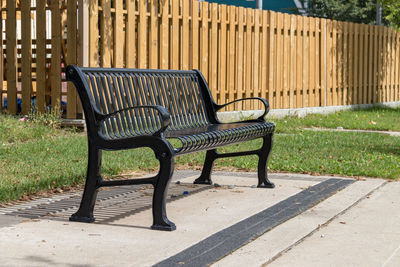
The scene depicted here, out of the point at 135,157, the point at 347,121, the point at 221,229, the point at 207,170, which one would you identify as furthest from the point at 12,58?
the point at 221,229

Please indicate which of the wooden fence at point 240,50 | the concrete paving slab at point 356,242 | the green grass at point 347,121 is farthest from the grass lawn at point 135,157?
the concrete paving slab at point 356,242

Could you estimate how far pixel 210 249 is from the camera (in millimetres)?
4898

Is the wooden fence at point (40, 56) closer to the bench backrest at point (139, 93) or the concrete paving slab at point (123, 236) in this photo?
the bench backrest at point (139, 93)

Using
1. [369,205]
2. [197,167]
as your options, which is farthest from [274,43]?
[369,205]

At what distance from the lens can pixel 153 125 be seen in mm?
7086

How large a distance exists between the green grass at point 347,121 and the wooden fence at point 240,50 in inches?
27.9

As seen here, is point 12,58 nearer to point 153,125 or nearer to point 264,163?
point 153,125

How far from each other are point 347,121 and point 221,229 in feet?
35.1

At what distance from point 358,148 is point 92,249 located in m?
6.46

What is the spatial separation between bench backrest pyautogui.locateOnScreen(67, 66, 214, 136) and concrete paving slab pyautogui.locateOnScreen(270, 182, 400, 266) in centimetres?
184

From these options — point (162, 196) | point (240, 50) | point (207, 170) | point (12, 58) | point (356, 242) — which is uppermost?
point (240, 50)

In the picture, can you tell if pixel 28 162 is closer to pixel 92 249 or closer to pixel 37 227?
pixel 37 227

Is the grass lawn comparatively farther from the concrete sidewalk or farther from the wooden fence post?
the concrete sidewalk

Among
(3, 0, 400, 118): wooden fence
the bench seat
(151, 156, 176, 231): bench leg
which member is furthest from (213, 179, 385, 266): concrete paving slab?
(3, 0, 400, 118): wooden fence
